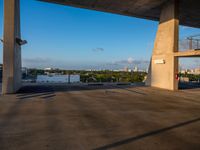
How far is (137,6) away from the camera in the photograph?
1905cm

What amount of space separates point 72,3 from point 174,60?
1029 centimetres

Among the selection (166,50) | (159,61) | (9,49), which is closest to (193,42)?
(166,50)

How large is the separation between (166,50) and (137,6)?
4.95 meters

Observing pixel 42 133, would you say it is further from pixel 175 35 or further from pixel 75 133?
pixel 175 35

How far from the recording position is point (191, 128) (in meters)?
5.82

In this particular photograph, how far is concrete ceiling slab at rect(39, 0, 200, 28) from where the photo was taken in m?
18.1

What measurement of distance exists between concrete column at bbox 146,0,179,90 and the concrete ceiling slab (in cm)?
119

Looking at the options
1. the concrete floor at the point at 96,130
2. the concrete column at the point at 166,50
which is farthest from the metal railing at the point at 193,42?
the concrete floor at the point at 96,130

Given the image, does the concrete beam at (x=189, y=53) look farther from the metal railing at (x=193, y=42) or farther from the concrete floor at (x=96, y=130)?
the concrete floor at (x=96, y=130)

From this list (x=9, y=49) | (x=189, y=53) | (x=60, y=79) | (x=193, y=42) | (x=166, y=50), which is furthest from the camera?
(x=60, y=79)

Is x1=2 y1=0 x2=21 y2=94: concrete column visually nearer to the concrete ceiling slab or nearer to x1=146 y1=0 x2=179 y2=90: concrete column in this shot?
the concrete ceiling slab

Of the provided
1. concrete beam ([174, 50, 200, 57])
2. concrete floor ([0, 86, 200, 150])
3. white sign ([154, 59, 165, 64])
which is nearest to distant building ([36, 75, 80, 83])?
white sign ([154, 59, 165, 64])

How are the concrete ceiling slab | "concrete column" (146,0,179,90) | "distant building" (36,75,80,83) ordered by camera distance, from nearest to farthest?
"concrete column" (146,0,179,90) → the concrete ceiling slab → "distant building" (36,75,80,83)

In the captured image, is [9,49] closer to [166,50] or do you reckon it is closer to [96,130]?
[96,130]
